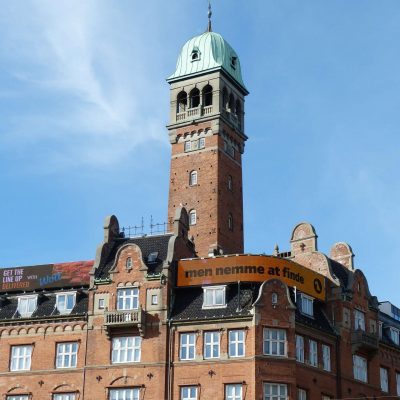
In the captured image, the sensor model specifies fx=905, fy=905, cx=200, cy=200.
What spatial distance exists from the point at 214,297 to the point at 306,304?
8.32 metres

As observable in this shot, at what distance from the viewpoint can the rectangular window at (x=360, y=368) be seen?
7770 centimetres

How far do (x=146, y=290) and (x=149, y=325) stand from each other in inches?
112

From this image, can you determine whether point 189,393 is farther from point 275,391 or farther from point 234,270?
point 234,270

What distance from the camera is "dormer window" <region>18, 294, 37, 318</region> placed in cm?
7662

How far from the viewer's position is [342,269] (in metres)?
82.9

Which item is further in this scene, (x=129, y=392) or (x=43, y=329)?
(x=43, y=329)

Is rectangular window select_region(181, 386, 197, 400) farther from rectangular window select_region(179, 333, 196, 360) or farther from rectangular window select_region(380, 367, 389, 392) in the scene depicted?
rectangular window select_region(380, 367, 389, 392)

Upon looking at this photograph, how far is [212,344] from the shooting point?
227 feet

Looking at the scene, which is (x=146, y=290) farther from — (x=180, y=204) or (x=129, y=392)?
(x=180, y=204)

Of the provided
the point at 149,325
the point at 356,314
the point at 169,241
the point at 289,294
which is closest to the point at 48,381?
A: the point at 149,325

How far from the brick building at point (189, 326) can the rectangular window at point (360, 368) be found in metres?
0.10

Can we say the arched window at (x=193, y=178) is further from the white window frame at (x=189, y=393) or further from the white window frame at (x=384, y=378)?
the white window frame at (x=189, y=393)

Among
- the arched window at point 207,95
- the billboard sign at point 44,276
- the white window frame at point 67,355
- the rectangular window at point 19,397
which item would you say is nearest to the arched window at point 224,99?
the arched window at point 207,95

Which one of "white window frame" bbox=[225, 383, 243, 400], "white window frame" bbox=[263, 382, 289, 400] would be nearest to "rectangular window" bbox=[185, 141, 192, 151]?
"white window frame" bbox=[225, 383, 243, 400]
